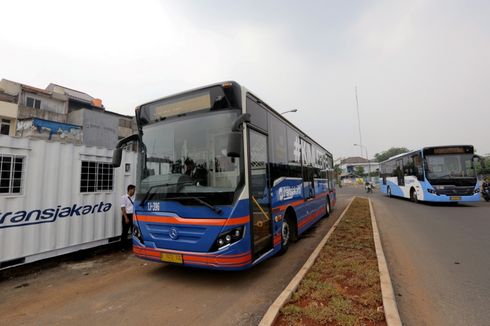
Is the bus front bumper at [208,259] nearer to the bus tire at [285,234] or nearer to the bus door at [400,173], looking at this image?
the bus tire at [285,234]

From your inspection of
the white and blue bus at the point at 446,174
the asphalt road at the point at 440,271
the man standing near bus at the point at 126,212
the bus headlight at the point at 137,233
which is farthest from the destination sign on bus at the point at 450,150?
the bus headlight at the point at 137,233

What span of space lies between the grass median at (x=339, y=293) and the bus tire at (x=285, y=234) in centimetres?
82

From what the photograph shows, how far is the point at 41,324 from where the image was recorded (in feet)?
10.5

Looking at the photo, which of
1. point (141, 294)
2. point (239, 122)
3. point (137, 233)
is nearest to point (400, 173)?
point (239, 122)

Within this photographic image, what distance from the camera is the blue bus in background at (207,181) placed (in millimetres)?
3854

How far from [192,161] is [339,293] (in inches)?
117

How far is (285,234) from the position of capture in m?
5.82

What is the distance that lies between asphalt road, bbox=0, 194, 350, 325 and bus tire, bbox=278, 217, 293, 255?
0.26 m

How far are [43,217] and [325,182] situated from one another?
9.55m

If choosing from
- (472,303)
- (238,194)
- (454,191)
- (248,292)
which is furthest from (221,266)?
(454,191)

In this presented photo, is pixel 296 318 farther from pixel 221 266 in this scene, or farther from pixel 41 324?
pixel 41 324

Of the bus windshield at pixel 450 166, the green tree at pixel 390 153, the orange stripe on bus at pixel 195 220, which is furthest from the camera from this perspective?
the green tree at pixel 390 153

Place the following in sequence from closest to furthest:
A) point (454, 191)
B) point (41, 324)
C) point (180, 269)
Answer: point (41, 324), point (180, 269), point (454, 191)

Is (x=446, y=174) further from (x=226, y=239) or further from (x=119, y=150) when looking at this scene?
(x=119, y=150)
